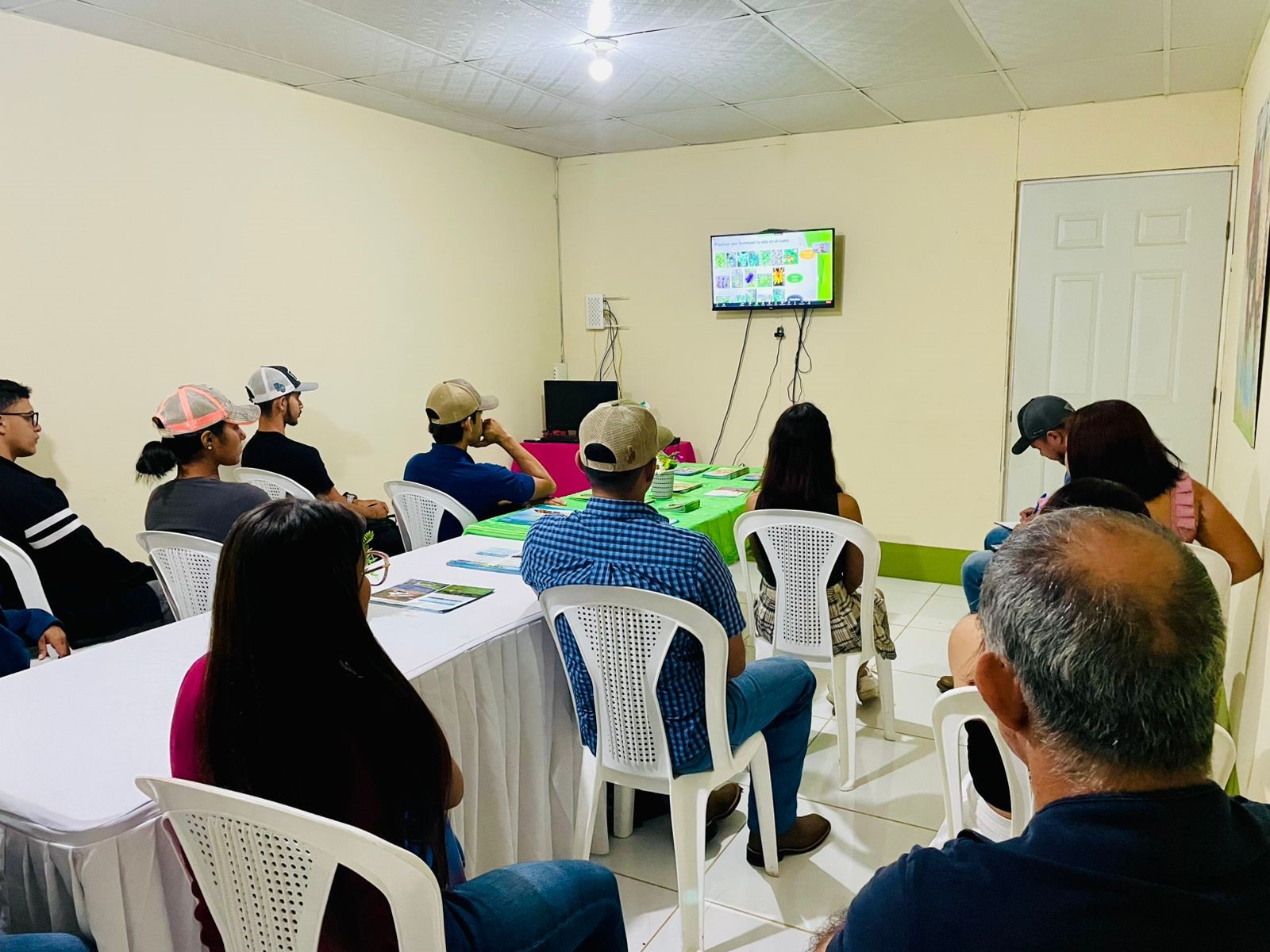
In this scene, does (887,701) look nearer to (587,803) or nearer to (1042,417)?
(1042,417)

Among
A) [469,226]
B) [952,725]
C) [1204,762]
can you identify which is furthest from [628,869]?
[469,226]

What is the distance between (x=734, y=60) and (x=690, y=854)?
3097 mm

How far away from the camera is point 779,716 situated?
235cm

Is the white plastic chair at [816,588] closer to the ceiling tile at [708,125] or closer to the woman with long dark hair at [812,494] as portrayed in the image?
→ the woman with long dark hair at [812,494]

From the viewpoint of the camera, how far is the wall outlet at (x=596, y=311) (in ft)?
19.3

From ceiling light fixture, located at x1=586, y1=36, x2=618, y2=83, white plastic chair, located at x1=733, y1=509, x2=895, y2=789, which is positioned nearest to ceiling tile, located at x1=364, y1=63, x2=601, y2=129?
ceiling light fixture, located at x1=586, y1=36, x2=618, y2=83

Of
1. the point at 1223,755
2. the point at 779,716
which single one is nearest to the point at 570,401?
the point at 779,716

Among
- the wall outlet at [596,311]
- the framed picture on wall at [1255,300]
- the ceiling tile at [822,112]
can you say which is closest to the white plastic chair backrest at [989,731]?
the framed picture on wall at [1255,300]

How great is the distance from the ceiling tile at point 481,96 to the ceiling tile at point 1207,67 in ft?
8.74

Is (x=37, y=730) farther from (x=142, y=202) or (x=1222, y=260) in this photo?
(x=1222, y=260)

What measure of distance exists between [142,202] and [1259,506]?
13.5ft

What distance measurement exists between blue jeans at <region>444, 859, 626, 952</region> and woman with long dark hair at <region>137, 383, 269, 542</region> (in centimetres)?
166

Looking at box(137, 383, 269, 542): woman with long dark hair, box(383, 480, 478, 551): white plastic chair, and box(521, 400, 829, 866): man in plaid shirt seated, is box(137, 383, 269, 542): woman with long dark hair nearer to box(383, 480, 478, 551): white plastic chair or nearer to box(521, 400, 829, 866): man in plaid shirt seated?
box(383, 480, 478, 551): white plastic chair

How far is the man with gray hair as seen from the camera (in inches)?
29.3
